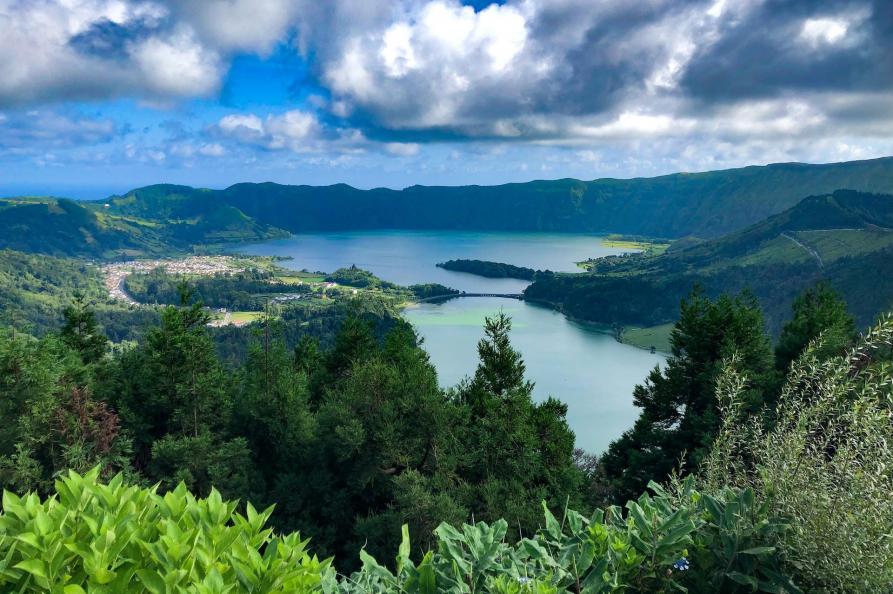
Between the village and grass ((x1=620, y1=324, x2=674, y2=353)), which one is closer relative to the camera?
grass ((x1=620, y1=324, x2=674, y2=353))

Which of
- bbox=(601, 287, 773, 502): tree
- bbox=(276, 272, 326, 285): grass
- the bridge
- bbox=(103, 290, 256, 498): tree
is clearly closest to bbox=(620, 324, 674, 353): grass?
the bridge

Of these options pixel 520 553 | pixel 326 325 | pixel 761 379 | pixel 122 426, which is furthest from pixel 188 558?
pixel 326 325

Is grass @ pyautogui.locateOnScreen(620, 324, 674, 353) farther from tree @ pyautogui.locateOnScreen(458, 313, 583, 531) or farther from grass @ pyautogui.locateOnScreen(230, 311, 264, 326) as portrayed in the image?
tree @ pyautogui.locateOnScreen(458, 313, 583, 531)

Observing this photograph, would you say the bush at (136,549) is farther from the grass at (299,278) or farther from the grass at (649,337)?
the grass at (299,278)

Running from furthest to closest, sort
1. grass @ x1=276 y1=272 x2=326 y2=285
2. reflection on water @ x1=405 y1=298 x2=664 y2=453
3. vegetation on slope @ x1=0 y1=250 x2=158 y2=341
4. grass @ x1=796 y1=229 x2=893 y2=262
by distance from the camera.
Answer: grass @ x1=276 y1=272 x2=326 y2=285, vegetation on slope @ x1=0 y1=250 x2=158 y2=341, grass @ x1=796 y1=229 x2=893 y2=262, reflection on water @ x1=405 y1=298 x2=664 y2=453

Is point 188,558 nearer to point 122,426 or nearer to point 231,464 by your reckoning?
point 231,464

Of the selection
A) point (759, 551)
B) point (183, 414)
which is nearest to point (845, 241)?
point (183, 414)

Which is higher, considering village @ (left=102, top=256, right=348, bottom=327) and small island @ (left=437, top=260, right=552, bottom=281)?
small island @ (left=437, top=260, right=552, bottom=281)

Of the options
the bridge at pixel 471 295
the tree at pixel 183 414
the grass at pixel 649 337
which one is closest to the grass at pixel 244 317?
the bridge at pixel 471 295
